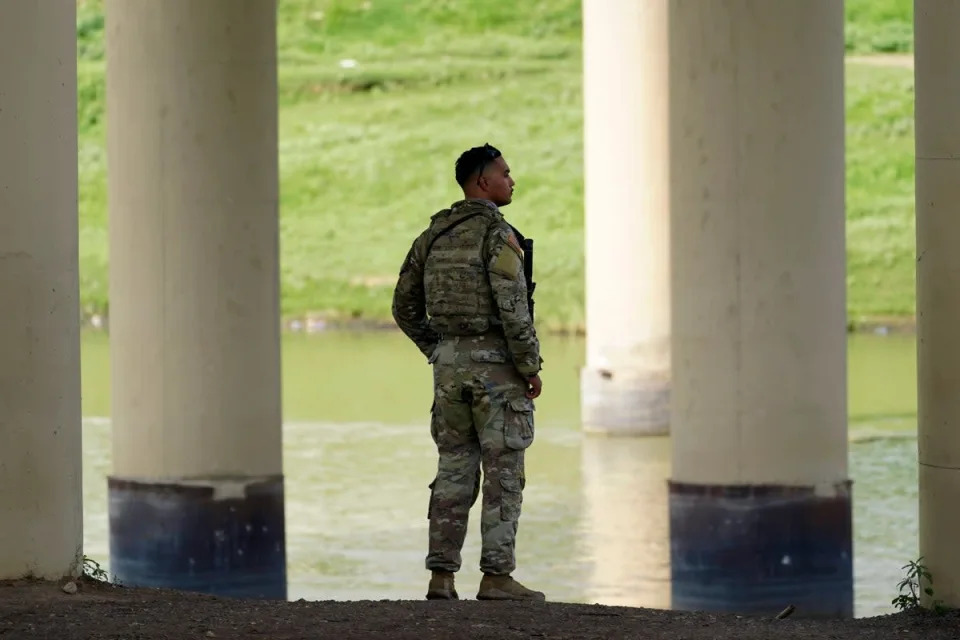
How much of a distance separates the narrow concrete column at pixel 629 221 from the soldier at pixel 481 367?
13.0 metres

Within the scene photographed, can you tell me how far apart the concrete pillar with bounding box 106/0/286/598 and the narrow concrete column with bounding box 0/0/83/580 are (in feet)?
15.8

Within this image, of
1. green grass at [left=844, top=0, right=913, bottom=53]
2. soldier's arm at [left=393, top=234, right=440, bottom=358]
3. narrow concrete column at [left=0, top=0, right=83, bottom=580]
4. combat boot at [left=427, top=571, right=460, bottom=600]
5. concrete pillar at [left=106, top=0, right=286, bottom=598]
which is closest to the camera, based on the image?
narrow concrete column at [left=0, top=0, right=83, bottom=580]

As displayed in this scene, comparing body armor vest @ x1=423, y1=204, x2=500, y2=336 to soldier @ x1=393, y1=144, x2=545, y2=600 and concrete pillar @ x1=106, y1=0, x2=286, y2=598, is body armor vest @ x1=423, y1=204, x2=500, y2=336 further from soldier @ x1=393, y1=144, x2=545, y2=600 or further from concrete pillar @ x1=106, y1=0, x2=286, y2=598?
concrete pillar @ x1=106, y1=0, x2=286, y2=598

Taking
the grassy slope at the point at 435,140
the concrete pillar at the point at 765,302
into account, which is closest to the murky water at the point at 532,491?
the concrete pillar at the point at 765,302

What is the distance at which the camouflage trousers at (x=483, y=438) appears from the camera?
35.0ft

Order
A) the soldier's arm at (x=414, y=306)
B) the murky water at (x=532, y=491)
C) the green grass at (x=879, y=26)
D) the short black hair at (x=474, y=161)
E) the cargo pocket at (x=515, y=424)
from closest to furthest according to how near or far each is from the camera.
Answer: the cargo pocket at (x=515, y=424) → the short black hair at (x=474, y=161) → the soldier's arm at (x=414, y=306) → the murky water at (x=532, y=491) → the green grass at (x=879, y=26)

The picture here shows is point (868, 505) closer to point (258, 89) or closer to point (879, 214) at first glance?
point (258, 89)

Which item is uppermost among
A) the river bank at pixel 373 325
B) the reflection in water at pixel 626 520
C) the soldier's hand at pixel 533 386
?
the soldier's hand at pixel 533 386

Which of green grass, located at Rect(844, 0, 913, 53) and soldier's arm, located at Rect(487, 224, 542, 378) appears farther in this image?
green grass, located at Rect(844, 0, 913, 53)

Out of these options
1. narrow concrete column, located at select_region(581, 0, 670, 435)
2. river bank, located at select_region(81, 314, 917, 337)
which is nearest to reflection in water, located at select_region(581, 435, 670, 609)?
narrow concrete column, located at select_region(581, 0, 670, 435)

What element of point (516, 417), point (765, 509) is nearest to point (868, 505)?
point (765, 509)

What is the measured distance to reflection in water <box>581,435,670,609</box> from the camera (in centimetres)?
1486

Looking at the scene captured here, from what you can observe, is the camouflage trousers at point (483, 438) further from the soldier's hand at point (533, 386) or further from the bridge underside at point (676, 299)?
the bridge underside at point (676, 299)

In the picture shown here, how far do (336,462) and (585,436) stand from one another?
3.39 meters
